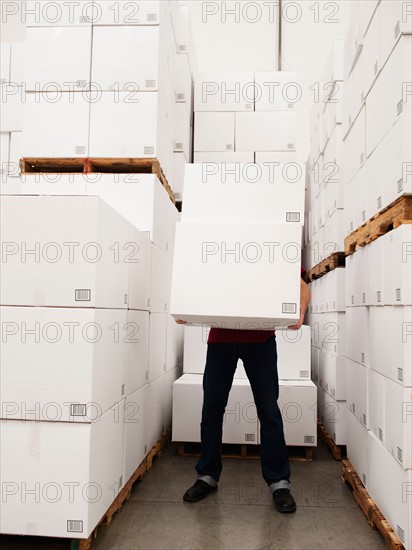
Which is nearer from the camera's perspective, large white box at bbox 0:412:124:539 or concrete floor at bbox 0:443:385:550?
large white box at bbox 0:412:124:539

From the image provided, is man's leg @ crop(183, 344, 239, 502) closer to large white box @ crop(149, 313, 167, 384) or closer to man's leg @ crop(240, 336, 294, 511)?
man's leg @ crop(240, 336, 294, 511)

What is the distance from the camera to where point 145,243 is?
10.1 ft

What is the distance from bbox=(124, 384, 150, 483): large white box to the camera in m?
2.67

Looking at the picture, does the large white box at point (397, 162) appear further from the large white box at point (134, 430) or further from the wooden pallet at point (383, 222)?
the large white box at point (134, 430)

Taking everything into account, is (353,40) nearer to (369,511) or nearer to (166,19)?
(166,19)

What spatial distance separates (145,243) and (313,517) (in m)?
1.76

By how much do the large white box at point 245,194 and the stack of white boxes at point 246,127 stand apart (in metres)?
2.55

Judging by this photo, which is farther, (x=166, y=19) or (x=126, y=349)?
(x=166, y=19)

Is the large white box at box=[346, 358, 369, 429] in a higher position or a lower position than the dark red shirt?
lower

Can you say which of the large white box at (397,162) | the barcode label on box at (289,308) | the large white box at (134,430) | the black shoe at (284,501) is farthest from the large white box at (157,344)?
the large white box at (397,162)

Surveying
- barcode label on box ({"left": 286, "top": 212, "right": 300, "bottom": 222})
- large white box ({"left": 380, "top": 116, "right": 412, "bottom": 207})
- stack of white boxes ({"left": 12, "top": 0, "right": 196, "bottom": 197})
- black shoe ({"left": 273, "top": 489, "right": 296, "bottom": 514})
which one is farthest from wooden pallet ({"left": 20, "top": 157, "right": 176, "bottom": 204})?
black shoe ({"left": 273, "top": 489, "right": 296, "bottom": 514})

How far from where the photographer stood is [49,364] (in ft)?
6.81

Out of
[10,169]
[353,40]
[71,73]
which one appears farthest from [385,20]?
[10,169]

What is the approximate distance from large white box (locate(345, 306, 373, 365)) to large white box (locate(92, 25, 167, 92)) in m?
1.91
